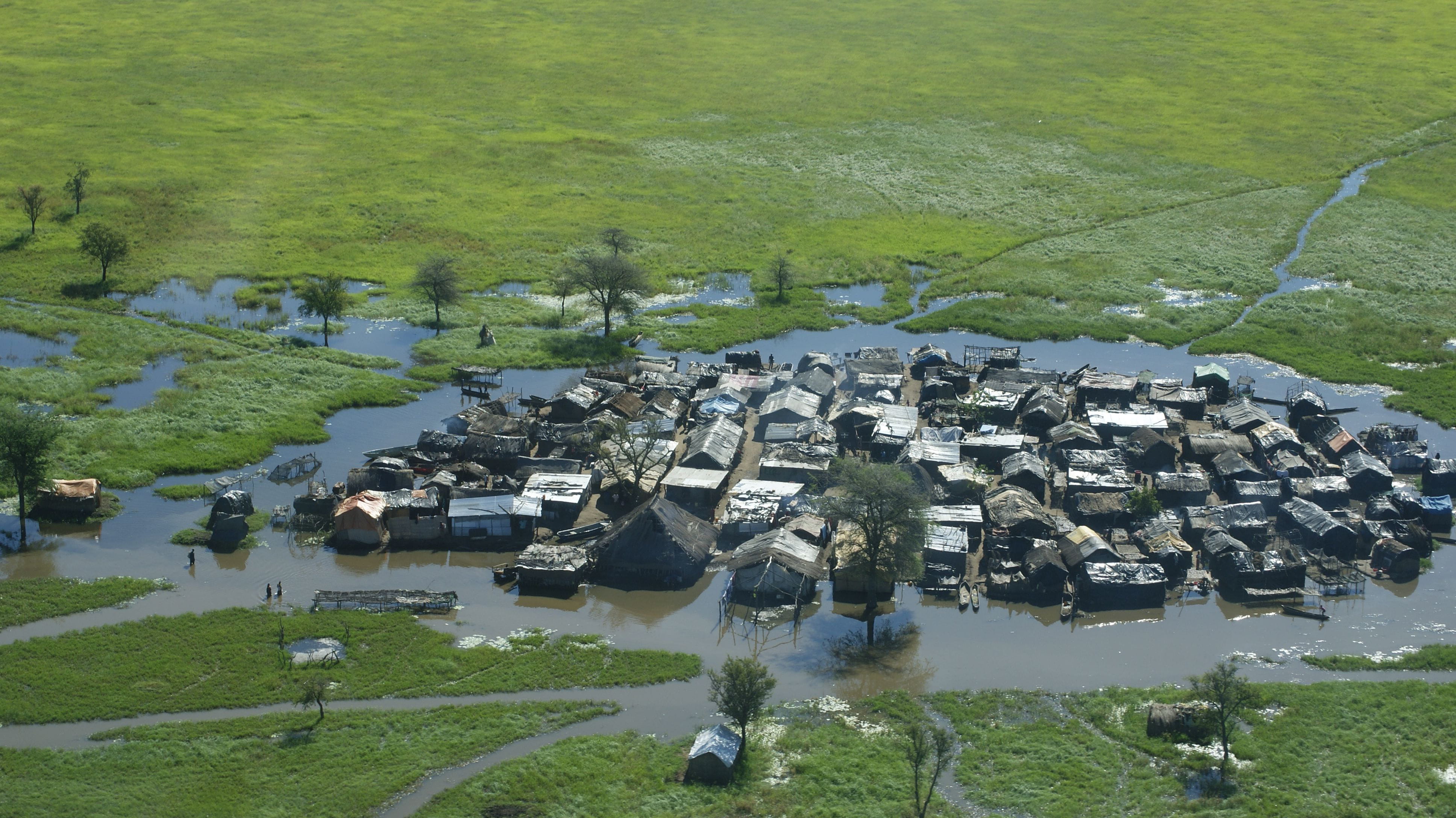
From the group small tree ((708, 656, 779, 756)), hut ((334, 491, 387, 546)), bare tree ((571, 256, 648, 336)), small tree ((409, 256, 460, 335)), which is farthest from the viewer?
small tree ((409, 256, 460, 335))

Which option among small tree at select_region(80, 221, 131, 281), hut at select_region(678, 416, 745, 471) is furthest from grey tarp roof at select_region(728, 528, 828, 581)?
small tree at select_region(80, 221, 131, 281)

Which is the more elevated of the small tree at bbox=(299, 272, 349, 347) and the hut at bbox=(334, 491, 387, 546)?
the small tree at bbox=(299, 272, 349, 347)

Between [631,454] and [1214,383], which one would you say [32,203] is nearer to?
[631,454]

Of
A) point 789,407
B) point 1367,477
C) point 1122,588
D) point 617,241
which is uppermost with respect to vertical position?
point 617,241

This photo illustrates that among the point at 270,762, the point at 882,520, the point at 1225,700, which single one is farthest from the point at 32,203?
the point at 1225,700

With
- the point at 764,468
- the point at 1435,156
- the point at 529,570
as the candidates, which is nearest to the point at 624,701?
the point at 529,570

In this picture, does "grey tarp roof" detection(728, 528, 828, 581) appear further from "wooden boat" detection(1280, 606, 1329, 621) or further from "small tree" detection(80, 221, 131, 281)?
"small tree" detection(80, 221, 131, 281)
